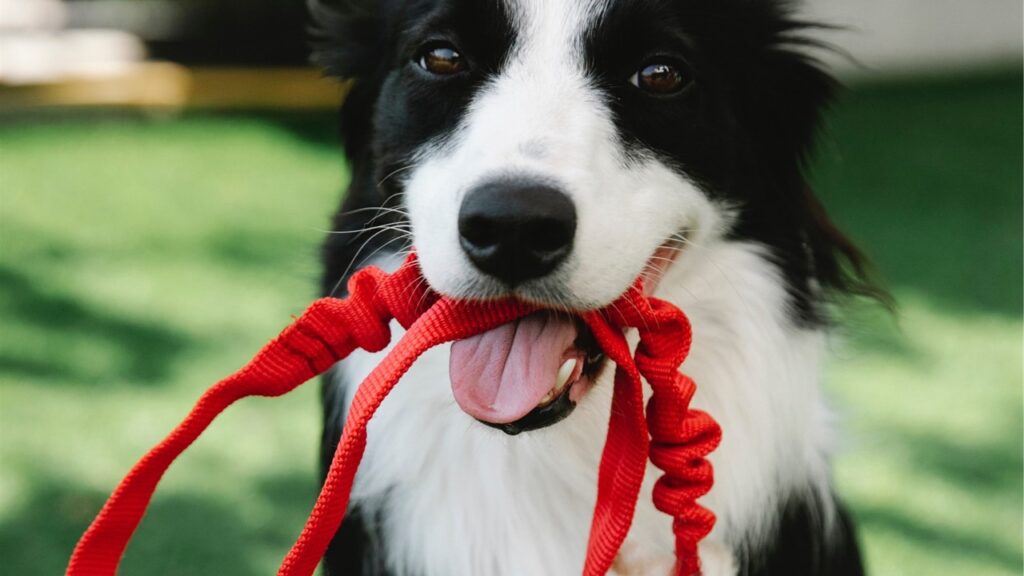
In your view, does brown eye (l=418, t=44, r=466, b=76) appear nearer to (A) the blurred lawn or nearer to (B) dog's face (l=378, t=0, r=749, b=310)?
(B) dog's face (l=378, t=0, r=749, b=310)

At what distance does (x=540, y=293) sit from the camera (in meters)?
1.85

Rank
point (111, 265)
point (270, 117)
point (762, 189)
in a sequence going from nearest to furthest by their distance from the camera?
1. point (762, 189)
2. point (111, 265)
3. point (270, 117)

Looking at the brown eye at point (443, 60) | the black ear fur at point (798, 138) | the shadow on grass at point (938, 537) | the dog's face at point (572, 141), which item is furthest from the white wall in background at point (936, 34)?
the brown eye at point (443, 60)

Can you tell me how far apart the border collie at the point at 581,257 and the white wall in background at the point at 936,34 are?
8440 mm

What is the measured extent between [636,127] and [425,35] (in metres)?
0.47

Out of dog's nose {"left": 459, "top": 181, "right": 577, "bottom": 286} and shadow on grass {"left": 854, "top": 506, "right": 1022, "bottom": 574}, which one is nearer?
dog's nose {"left": 459, "top": 181, "right": 577, "bottom": 286}

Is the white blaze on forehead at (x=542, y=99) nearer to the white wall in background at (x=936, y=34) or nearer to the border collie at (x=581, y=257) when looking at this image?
the border collie at (x=581, y=257)

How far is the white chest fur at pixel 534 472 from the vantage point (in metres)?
2.25

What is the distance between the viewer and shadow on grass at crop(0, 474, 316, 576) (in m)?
3.39

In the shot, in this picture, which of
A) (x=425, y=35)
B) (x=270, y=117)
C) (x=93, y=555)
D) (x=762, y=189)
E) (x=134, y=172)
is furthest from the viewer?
(x=270, y=117)

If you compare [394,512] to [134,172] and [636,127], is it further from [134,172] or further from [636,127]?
[134,172]

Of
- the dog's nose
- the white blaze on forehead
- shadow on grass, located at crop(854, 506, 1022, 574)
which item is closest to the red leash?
the dog's nose

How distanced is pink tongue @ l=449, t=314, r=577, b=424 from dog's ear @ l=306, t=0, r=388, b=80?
900 mm

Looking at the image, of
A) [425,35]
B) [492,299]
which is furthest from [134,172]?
[492,299]
